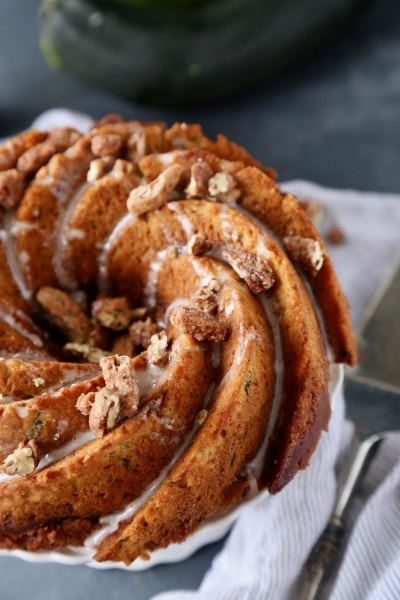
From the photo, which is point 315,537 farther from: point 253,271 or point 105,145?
point 105,145

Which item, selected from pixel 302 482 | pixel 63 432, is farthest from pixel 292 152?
pixel 63 432

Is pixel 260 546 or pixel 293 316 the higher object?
pixel 293 316

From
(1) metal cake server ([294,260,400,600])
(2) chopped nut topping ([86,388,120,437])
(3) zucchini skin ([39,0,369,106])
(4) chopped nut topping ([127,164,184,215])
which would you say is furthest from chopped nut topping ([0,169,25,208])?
(3) zucchini skin ([39,0,369,106])

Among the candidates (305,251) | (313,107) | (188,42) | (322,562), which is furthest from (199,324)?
(313,107)

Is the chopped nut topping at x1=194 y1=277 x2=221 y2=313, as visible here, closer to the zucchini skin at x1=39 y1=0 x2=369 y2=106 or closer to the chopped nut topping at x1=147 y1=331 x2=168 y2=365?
the chopped nut topping at x1=147 y1=331 x2=168 y2=365

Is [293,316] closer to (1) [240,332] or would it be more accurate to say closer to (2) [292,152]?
(1) [240,332]

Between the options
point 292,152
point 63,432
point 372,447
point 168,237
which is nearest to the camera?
point 63,432

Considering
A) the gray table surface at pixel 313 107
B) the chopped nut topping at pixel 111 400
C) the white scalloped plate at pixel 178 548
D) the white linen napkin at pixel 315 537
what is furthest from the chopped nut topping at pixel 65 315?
the gray table surface at pixel 313 107

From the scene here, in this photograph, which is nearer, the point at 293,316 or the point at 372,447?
the point at 293,316
